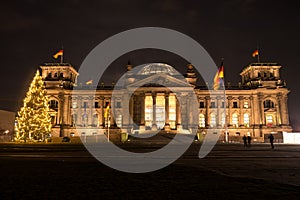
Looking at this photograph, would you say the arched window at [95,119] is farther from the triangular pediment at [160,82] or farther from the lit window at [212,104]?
the lit window at [212,104]

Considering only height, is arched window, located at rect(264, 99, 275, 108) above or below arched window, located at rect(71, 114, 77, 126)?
above

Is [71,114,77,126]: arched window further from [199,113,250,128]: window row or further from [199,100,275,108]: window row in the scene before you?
[199,100,275,108]: window row

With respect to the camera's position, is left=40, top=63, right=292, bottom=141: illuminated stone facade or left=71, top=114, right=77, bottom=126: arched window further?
left=71, top=114, right=77, bottom=126: arched window

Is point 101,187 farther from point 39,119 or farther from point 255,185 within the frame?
point 39,119

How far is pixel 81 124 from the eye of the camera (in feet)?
261

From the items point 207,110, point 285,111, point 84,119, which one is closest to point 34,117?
point 84,119

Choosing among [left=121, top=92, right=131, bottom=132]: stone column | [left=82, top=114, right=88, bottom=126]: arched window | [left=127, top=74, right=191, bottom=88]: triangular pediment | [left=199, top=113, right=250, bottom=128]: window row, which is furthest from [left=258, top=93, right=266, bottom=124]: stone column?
[left=82, top=114, right=88, bottom=126]: arched window

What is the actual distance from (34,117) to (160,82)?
38.6 metres

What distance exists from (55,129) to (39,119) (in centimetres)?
3378

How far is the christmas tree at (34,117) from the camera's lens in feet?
138

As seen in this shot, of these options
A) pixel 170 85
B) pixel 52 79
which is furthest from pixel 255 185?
pixel 52 79

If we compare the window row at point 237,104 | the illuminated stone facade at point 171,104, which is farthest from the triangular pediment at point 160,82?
the window row at point 237,104

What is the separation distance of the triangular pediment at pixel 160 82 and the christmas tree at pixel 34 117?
32.4 m

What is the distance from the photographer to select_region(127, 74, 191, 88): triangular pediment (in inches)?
2872
